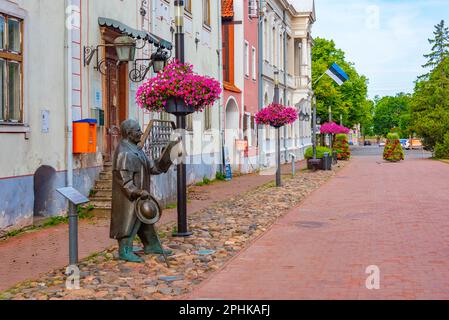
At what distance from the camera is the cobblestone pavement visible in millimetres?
6617

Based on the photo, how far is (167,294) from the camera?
6566mm

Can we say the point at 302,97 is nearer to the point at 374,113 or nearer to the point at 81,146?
the point at 81,146

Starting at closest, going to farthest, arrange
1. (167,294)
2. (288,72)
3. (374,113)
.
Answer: (167,294)
(288,72)
(374,113)

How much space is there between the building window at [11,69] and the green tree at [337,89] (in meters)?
51.0

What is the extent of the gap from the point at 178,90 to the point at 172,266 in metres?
2.94

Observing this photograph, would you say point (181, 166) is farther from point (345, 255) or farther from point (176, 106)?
point (345, 255)

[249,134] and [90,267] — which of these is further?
[249,134]

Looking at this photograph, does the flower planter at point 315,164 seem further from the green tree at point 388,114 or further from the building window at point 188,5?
the green tree at point 388,114

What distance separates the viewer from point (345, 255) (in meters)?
8.70

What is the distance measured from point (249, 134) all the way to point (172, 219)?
1812 centimetres

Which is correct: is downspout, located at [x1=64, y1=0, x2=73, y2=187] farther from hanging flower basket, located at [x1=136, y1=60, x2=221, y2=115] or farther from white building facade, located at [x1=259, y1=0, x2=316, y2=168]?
white building facade, located at [x1=259, y1=0, x2=316, y2=168]

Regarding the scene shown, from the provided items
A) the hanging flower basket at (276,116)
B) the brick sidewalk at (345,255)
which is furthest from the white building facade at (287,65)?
the brick sidewalk at (345,255)

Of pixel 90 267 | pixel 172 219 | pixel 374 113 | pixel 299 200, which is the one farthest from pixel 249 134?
pixel 374 113
